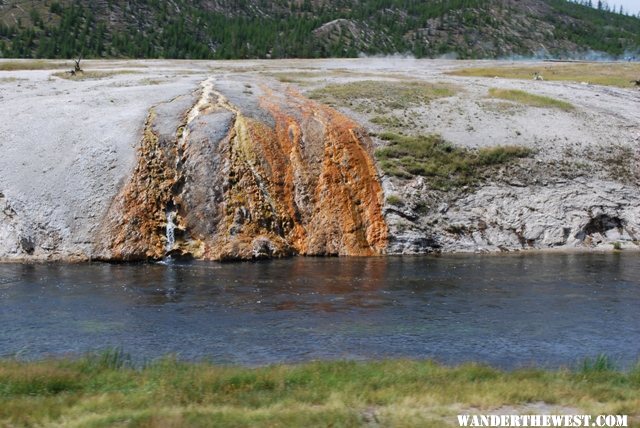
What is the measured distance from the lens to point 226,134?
38188mm

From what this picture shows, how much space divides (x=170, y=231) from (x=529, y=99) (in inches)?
1108

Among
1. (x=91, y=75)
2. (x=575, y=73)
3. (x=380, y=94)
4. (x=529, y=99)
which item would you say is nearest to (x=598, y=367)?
(x=380, y=94)

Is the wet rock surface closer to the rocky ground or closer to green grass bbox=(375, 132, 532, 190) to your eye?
the rocky ground

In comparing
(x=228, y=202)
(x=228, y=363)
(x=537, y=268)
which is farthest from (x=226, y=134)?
(x=228, y=363)

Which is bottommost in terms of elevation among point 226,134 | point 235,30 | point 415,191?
point 415,191

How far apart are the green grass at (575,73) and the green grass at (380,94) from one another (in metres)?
18.8

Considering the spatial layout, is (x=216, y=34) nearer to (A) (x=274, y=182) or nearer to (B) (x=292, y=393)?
(A) (x=274, y=182)

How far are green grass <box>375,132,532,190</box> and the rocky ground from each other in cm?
38

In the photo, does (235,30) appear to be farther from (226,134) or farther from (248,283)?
(248,283)

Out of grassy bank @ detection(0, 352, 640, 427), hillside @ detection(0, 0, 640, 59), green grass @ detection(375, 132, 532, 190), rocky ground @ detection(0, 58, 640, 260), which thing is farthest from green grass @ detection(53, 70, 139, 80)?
hillside @ detection(0, 0, 640, 59)

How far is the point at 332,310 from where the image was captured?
76.6 ft

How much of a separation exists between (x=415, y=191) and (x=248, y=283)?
13384mm

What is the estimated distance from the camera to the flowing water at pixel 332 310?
18.7 meters

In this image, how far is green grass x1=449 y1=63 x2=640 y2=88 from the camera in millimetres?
66375
